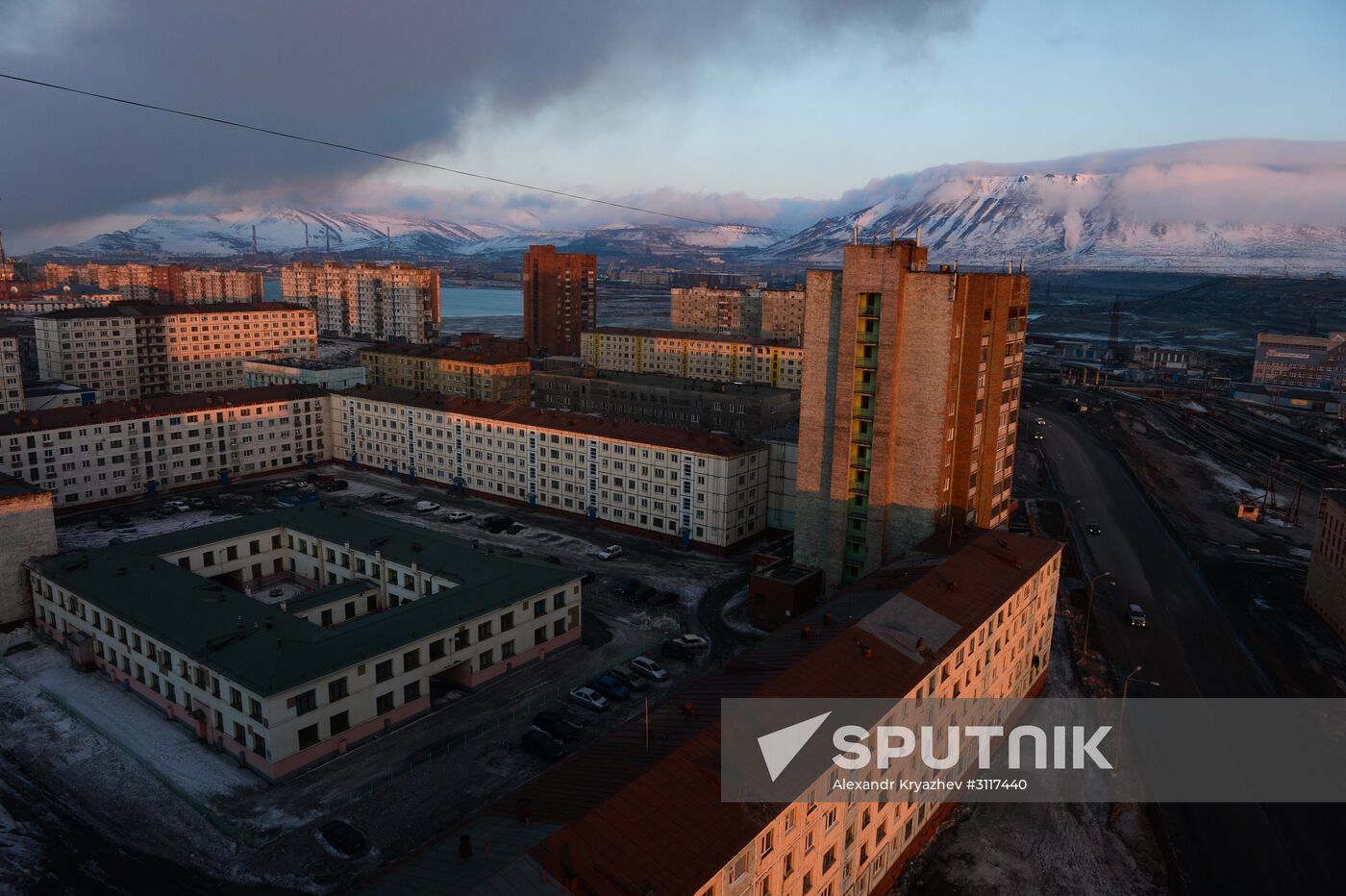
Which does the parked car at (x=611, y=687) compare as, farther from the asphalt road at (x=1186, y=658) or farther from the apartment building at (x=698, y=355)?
the apartment building at (x=698, y=355)

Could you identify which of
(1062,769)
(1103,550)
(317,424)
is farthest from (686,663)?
(317,424)

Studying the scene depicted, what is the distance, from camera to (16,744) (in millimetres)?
36312

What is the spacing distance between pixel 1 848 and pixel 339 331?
525 ft

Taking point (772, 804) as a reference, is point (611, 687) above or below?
below

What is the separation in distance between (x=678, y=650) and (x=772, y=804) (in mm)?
24203

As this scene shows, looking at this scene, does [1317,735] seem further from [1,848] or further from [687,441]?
[1,848]

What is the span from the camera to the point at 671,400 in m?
101

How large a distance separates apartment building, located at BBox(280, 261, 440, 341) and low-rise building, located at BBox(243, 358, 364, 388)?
60721 millimetres

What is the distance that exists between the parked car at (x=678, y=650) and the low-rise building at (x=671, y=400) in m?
47.4

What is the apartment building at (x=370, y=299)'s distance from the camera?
540 feet

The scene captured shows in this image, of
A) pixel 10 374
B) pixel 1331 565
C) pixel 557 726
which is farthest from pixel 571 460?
pixel 10 374

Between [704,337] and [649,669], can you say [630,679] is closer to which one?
[649,669]

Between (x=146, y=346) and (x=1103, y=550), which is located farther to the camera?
(x=146, y=346)

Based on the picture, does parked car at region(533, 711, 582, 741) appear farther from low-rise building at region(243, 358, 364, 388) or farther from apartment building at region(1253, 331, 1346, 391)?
apartment building at region(1253, 331, 1346, 391)
